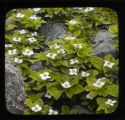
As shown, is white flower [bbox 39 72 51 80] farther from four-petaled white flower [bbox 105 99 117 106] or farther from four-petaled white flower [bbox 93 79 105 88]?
four-petaled white flower [bbox 105 99 117 106]

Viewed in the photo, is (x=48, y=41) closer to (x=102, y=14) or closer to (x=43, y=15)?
(x=43, y=15)

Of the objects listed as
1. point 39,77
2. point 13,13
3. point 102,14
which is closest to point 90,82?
point 39,77

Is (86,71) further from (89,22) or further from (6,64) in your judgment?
(6,64)
